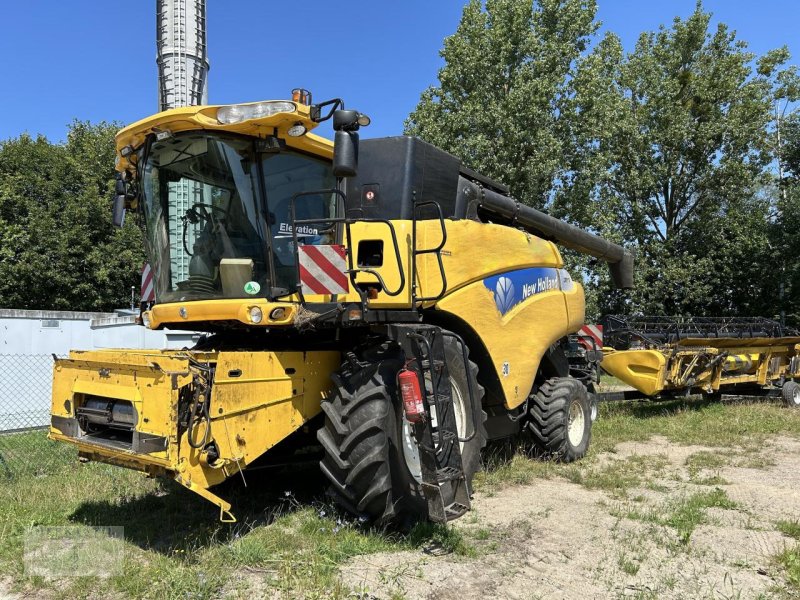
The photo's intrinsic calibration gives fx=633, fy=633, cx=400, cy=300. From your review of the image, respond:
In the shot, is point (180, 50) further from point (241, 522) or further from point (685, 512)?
point (685, 512)

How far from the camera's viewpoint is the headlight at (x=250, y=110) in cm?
439

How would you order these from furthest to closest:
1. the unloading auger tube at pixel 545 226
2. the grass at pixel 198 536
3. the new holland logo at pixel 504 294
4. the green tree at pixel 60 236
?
1. the green tree at pixel 60 236
2. the unloading auger tube at pixel 545 226
3. the new holland logo at pixel 504 294
4. the grass at pixel 198 536

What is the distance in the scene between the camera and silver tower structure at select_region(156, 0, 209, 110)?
7.94m

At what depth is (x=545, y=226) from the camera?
7637mm

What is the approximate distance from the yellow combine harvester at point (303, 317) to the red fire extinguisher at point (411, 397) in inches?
0.6

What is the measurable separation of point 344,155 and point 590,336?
6654mm

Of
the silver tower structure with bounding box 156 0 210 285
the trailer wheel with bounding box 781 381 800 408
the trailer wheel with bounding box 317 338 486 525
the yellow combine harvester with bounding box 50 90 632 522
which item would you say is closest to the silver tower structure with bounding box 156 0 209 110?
the silver tower structure with bounding box 156 0 210 285

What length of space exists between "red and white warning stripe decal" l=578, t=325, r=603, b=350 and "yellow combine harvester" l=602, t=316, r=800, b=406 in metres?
0.40

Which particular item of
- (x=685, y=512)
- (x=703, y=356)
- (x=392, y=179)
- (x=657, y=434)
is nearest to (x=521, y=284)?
(x=392, y=179)

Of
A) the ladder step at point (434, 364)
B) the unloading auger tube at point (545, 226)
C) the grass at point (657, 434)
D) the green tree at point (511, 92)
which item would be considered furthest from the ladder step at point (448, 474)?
the green tree at point (511, 92)

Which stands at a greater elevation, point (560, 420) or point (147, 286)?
point (147, 286)

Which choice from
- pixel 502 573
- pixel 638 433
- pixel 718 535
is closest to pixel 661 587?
pixel 502 573

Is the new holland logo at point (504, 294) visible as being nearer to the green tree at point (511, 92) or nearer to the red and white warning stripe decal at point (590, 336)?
the red and white warning stripe decal at point (590, 336)

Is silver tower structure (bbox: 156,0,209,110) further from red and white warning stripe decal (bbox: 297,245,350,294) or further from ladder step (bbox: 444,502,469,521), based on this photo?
ladder step (bbox: 444,502,469,521)
